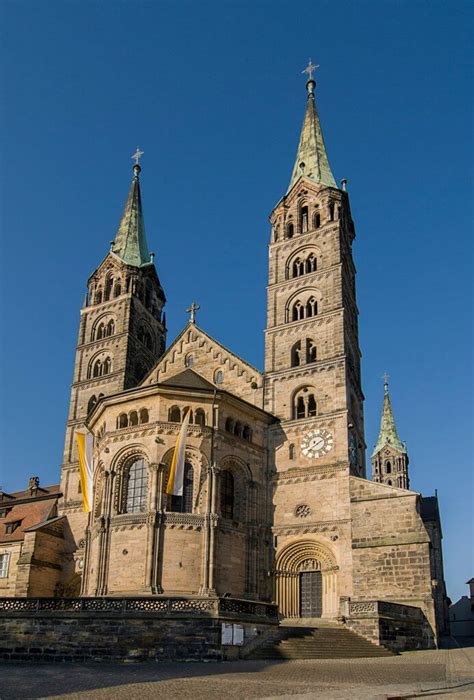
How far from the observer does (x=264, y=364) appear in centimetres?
4109

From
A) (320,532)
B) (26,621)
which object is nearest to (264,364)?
(320,532)

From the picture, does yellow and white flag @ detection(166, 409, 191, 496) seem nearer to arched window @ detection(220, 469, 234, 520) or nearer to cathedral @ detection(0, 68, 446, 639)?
cathedral @ detection(0, 68, 446, 639)

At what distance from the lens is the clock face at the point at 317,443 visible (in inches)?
1435

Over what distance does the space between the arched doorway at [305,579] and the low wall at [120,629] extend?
10866mm

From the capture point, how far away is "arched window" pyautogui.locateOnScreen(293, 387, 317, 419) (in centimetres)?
3834

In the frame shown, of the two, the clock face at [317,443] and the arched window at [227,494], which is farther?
the clock face at [317,443]

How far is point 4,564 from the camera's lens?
41.2m

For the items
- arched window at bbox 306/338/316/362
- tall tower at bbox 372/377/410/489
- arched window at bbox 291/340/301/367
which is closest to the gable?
arched window at bbox 291/340/301/367

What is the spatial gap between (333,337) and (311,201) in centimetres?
1116

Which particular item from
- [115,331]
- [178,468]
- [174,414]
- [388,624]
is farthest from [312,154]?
[388,624]

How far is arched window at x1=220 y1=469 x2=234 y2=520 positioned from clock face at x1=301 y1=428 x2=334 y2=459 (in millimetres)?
4500

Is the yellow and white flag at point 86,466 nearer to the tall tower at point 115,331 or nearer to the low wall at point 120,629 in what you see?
the tall tower at point 115,331

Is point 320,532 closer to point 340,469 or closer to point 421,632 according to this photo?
point 340,469

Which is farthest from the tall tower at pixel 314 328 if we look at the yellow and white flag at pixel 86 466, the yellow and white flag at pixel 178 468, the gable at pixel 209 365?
the yellow and white flag at pixel 86 466
